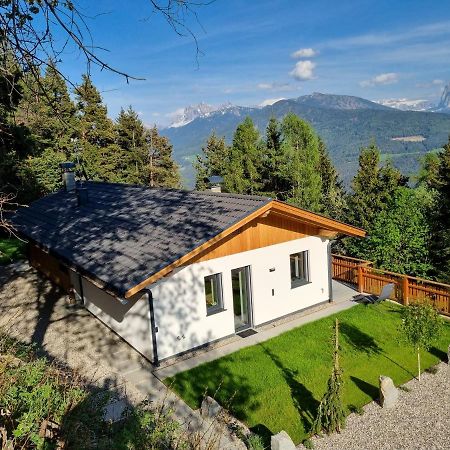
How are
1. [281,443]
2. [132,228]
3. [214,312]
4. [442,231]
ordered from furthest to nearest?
[442,231] < [132,228] < [214,312] < [281,443]

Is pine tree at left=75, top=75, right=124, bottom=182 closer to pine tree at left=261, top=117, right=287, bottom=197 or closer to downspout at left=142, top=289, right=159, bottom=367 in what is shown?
pine tree at left=261, top=117, right=287, bottom=197

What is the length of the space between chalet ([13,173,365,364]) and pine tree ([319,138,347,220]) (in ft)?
60.6

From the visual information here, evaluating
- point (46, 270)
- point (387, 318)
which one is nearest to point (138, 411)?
point (387, 318)

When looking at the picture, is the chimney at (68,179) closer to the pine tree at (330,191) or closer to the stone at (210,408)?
the stone at (210,408)

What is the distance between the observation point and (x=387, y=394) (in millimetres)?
8289

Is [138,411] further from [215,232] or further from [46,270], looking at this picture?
[46,270]

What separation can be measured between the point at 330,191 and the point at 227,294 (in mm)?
28734

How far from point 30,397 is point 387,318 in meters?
11.0

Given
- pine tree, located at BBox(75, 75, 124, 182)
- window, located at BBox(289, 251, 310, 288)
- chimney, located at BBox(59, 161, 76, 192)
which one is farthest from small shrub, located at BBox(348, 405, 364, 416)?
pine tree, located at BBox(75, 75, 124, 182)

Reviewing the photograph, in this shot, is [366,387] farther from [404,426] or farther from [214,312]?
[214,312]

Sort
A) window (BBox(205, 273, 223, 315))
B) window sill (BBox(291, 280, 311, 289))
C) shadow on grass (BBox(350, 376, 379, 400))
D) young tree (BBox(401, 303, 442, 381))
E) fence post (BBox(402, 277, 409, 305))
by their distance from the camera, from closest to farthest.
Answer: shadow on grass (BBox(350, 376, 379, 400))
young tree (BBox(401, 303, 442, 381))
window (BBox(205, 273, 223, 315))
window sill (BBox(291, 280, 311, 289))
fence post (BBox(402, 277, 409, 305))

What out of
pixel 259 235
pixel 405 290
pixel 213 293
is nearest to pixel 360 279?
pixel 405 290

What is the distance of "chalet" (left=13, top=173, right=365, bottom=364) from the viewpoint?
1021 centimetres

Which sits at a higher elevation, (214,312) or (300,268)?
(300,268)
